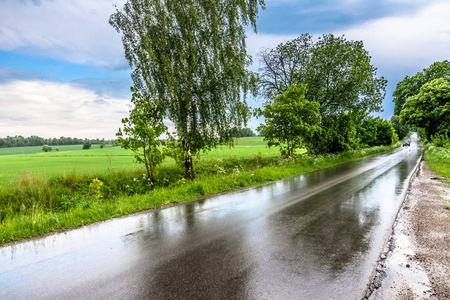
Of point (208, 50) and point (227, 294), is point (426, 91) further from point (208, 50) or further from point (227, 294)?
point (227, 294)

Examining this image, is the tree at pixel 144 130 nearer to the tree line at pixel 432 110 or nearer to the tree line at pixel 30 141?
the tree line at pixel 30 141

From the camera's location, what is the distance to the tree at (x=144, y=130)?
1021 cm

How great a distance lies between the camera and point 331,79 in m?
23.3

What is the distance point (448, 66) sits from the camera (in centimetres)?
4278

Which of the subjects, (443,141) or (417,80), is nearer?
(443,141)

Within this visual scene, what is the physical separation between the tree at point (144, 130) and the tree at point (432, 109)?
29390mm

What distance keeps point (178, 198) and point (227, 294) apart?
5.79m

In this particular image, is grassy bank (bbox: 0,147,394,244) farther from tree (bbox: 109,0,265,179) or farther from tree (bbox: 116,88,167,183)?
tree (bbox: 109,0,265,179)

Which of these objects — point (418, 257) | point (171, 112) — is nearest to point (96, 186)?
point (171, 112)

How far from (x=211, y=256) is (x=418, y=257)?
3.35m

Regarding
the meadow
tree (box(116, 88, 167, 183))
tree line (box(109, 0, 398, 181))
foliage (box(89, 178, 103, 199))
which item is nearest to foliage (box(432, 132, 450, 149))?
the meadow

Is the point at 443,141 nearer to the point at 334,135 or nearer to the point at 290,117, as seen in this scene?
the point at 334,135

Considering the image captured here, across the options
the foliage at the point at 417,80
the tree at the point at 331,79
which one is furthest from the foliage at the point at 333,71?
the foliage at the point at 417,80

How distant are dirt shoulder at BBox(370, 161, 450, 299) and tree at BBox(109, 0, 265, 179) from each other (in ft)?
29.1
